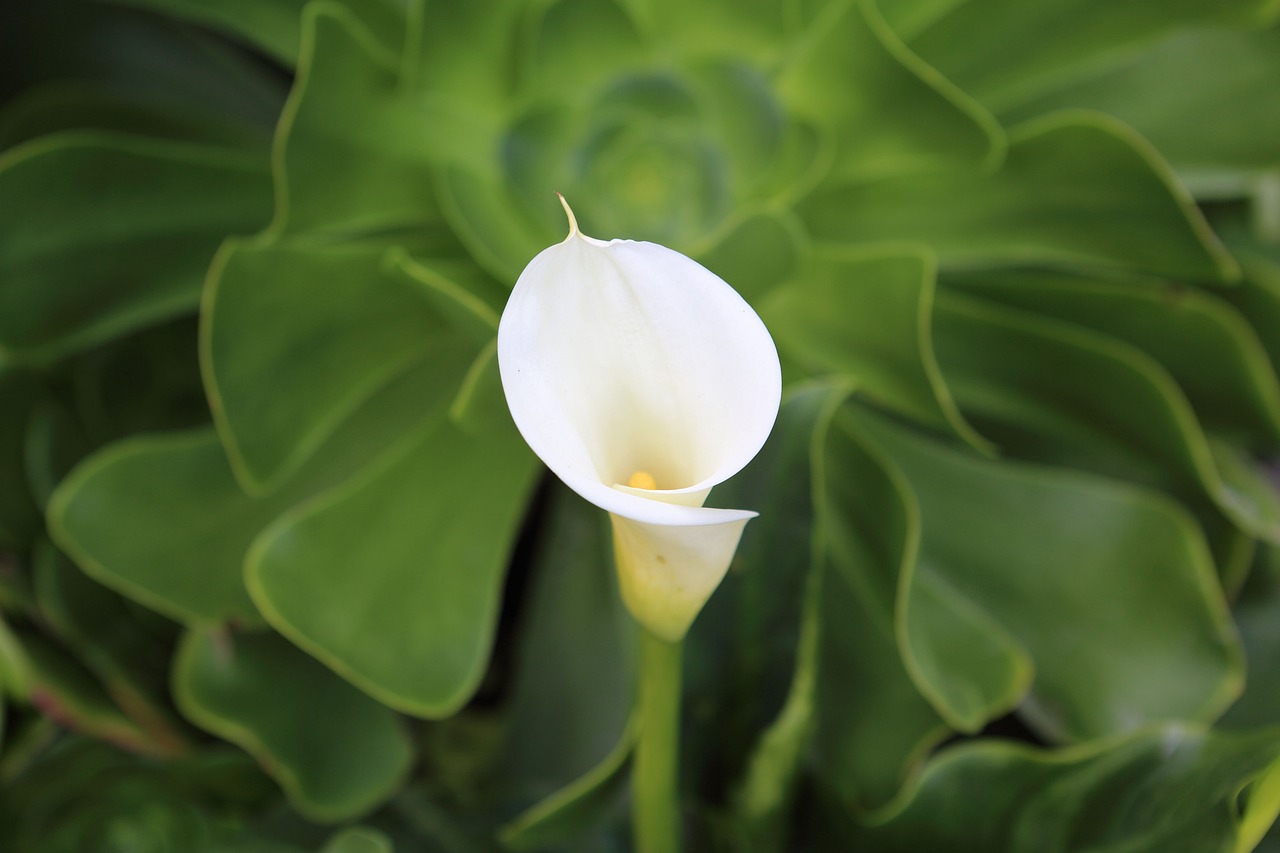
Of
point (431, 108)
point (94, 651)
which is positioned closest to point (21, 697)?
point (94, 651)

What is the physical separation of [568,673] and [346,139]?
23 centimetres

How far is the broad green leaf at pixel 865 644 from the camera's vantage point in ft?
1.40

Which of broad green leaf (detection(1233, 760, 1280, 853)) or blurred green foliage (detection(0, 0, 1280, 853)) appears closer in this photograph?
broad green leaf (detection(1233, 760, 1280, 853))

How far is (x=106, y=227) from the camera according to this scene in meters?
0.46

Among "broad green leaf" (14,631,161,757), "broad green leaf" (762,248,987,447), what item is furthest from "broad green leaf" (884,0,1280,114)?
"broad green leaf" (14,631,161,757)

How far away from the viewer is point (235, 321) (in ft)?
1.32

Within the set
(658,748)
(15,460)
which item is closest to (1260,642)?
(658,748)

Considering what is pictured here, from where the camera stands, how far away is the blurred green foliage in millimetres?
403

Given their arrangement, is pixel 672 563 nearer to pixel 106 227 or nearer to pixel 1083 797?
pixel 1083 797

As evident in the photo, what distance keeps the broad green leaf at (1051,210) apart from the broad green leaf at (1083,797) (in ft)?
0.64

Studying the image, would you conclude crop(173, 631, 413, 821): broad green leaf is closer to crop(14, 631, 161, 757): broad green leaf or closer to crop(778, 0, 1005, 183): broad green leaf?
crop(14, 631, 161, 757): broad green leaf

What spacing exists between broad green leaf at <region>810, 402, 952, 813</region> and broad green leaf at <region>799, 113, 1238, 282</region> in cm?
10

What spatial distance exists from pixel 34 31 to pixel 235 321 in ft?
0.83

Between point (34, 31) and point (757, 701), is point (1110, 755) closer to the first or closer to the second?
point (757, 701)
